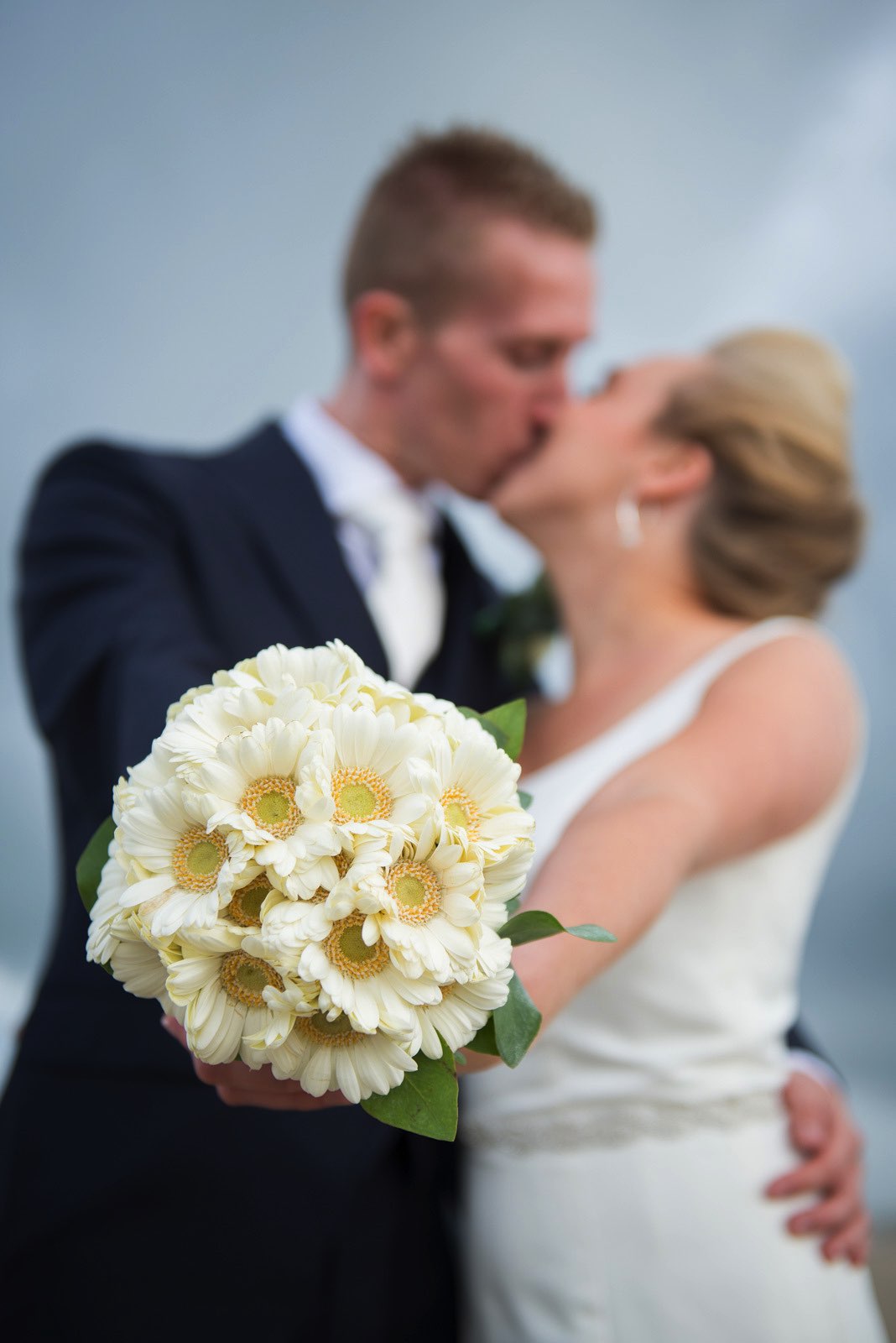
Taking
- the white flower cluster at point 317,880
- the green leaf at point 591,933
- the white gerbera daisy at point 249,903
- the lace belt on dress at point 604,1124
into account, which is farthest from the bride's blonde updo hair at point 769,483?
the white gerbera daisy at point 249,903

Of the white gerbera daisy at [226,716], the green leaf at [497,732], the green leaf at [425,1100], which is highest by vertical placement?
the white gerbera daisy at [226,716]

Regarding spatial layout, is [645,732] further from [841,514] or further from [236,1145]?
[236,1145]

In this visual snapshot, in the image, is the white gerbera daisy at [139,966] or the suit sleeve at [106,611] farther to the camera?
the suit sleeve at [106,611]

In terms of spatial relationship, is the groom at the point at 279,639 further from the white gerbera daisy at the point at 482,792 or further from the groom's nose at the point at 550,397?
the white gerbera daisy at the point at 482,792

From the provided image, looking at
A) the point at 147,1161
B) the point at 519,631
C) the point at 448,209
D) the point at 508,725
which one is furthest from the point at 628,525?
the point at 147,1161

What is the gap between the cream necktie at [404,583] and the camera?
249 centimetres

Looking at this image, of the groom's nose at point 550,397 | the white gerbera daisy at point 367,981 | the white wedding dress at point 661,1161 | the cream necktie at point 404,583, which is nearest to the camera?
the white gerbera daisy at point 367,981

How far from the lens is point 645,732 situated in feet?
6.33

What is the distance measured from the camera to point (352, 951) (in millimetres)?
768

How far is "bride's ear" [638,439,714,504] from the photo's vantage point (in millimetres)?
2324

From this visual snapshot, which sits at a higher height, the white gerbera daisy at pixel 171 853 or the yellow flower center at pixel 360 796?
the yellow flower center at pixel 360 796

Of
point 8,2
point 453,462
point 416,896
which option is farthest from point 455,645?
point 8,2

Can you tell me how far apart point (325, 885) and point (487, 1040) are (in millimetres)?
240

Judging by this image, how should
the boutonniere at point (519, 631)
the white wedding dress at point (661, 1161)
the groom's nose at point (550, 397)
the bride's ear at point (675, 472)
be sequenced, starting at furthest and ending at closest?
the groom's nose at point (550, 397) → the boutonniere at point (519, 631) → the bride's ear at point (675, 472) → the white wedding dress at point (661, 1161)
